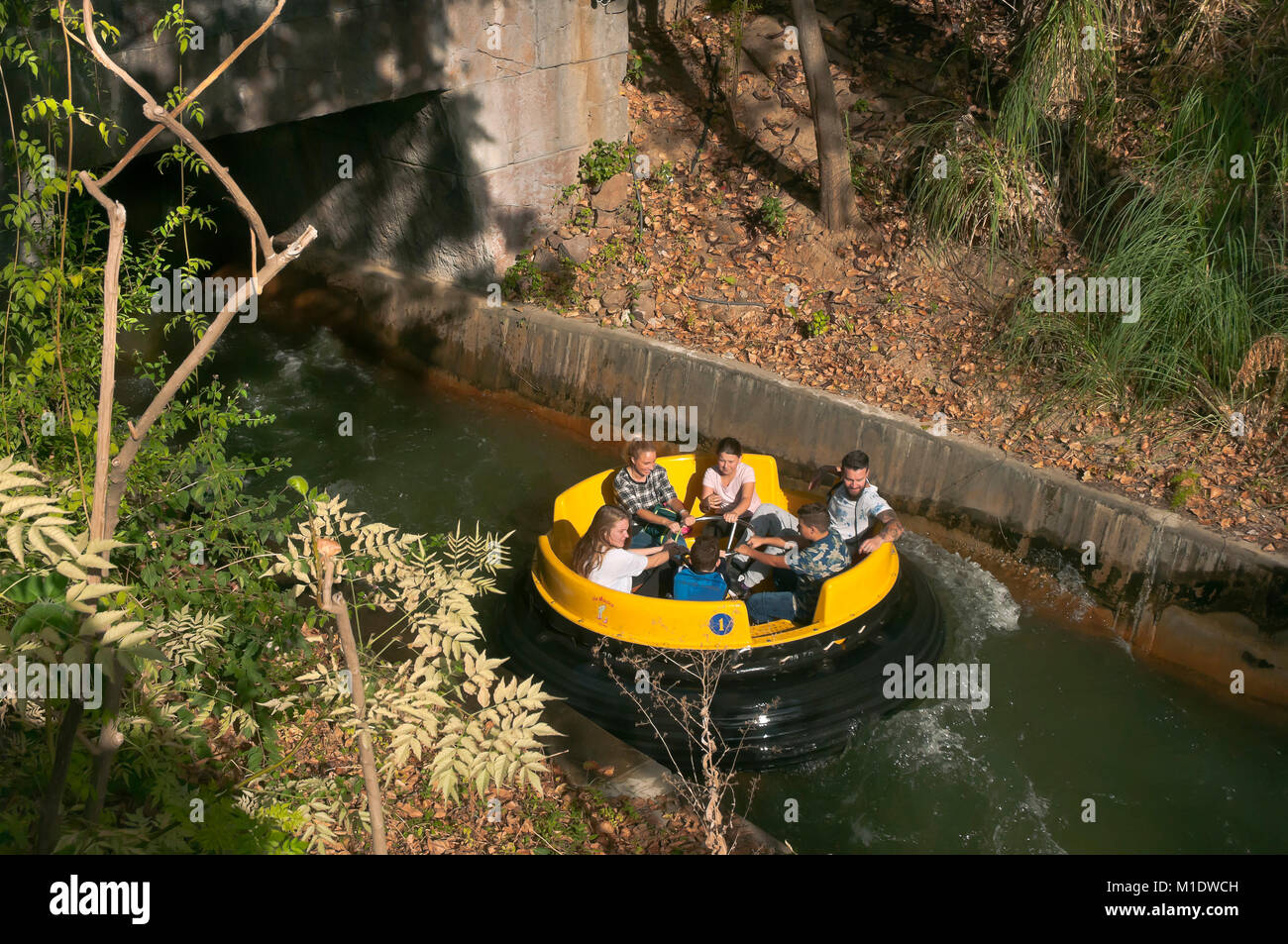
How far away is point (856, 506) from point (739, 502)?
78 cm

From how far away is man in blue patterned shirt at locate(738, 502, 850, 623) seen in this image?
6625 millimetres

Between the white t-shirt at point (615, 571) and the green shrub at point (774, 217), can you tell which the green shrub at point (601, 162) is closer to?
the green shrub at point (774, 217)

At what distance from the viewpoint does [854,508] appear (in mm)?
7234

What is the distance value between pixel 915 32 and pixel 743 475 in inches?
262

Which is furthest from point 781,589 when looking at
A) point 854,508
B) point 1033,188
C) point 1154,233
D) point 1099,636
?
point 1033,188

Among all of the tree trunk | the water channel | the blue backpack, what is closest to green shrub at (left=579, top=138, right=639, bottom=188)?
the tree trunk

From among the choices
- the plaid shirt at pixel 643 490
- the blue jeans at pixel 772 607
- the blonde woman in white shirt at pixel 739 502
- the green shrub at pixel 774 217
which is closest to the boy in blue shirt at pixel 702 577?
the blue jeans at pixel 772 607

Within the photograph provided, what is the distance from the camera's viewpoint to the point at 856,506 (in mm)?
7230

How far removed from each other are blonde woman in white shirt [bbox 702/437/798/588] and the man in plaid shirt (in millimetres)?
234

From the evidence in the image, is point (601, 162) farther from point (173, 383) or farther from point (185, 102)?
point (173, 383)

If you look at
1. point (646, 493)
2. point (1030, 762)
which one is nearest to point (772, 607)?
point (646, 493)

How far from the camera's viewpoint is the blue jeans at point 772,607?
6.71 m

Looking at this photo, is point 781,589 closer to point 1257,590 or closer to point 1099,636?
point 1099,636

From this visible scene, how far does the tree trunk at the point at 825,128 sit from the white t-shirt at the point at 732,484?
3871 millimetres
